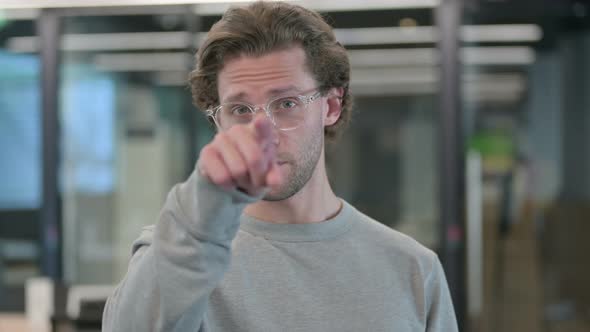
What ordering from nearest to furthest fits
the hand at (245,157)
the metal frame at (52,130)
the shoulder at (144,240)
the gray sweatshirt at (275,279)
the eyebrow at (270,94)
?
the hand at (245,157), the gray sweatshirt at (275,279), the shoulder at (144,240), the eyebrow at (270,94), the metal frame at (52,130)

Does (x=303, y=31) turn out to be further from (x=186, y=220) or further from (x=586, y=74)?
(x=586, y=74)

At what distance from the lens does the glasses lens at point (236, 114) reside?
1424mm

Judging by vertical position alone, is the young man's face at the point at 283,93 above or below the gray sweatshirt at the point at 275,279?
above

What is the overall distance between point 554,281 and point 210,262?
4187mm

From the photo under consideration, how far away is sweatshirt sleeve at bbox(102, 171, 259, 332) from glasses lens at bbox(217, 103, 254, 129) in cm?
36

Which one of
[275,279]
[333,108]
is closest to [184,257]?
[275,279]

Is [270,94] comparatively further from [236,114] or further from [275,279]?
[275,279]

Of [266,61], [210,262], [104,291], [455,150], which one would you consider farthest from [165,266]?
[455,150]

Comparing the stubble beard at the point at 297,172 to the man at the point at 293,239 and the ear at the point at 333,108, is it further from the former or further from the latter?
the ear at the point at 333,108

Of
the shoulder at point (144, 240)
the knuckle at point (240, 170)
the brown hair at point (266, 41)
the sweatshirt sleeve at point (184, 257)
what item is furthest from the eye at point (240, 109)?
the knuckle at point (240, 170)

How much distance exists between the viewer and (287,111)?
1.46 metres

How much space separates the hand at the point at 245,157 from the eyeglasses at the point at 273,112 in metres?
0.45

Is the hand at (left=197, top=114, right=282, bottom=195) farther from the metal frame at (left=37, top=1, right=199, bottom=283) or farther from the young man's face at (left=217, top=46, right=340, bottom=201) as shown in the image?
the metal frame at (left=37, top=1, right=199, bottom=283)

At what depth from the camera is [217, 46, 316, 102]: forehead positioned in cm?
143
